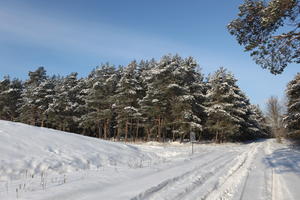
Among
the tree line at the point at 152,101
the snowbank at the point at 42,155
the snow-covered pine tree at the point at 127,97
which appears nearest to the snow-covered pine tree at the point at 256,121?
the tree line at the point at 152,101

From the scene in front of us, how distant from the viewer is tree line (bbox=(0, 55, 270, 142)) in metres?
33.6

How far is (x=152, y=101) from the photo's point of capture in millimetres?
32812

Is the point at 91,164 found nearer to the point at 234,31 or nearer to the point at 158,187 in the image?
the point at 158,187

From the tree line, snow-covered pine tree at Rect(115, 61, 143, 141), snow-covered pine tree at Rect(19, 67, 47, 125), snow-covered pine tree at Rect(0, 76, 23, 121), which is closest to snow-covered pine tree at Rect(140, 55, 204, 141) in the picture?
the tree line

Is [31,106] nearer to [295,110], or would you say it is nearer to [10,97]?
[10,97]

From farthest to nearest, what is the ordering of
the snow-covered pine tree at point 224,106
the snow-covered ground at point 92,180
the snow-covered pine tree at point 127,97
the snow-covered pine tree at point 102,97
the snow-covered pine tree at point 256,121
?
the snow-covered pine tree at point 256,121 < the snow-covered pine tree at point 102,97 < the snow-covered pine tree at point 127,97 < the snow-covered pine tree at point 224,106 < the snow-covered ground at point 92,180

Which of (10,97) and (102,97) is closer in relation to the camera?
(102,97)

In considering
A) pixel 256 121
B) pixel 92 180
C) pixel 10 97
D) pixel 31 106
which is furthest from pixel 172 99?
pixel 10 97

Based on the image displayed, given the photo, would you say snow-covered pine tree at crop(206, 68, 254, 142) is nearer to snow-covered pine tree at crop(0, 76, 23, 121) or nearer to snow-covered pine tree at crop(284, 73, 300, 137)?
snow-covered pine tree at crop(284, 73, 300, 137)

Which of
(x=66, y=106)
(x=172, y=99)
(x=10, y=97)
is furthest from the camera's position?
(x=10, y=97)

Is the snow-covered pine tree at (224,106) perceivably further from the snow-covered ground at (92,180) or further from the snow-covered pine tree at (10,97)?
the snow-covered pine tree at (10,97)

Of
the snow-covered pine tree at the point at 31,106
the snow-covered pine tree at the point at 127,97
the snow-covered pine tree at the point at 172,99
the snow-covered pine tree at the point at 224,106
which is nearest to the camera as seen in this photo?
the snow-covered pine tree at the point at 172,99

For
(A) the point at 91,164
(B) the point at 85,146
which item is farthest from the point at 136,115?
(A) the point at 91,164

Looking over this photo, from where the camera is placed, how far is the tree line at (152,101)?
3359 cm
